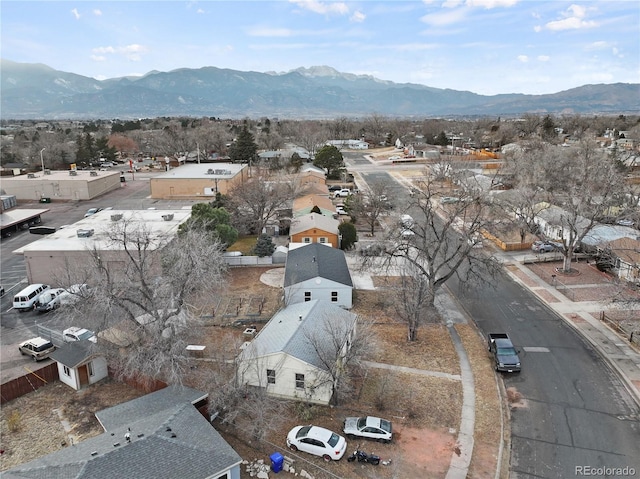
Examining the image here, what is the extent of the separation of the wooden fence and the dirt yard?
13.2 inches

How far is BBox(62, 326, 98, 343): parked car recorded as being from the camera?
25344mm

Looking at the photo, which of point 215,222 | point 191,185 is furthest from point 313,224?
point 191,185

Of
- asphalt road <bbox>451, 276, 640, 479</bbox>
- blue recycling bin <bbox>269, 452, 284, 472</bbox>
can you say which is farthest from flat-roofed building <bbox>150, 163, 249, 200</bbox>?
blue recycling bin <bbox>269, 452, 284, 472</bbox>

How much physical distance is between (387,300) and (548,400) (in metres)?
11.6

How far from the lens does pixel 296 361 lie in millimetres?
20078

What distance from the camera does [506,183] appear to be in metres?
65.6

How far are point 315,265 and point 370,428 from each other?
1438cm

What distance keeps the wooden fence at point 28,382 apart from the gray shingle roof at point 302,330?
9986mm

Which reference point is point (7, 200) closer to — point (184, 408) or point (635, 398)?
point (184, 408)

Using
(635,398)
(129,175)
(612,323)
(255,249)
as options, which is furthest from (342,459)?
(129,175)

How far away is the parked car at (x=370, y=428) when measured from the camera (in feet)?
58.7

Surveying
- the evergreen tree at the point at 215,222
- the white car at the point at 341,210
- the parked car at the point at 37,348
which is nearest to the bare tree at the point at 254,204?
the evergreen tree at the point at 215,222

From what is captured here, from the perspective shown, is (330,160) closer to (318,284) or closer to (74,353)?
(318,284)

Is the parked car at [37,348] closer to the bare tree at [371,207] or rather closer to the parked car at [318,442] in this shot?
the parked car at [318,442]
